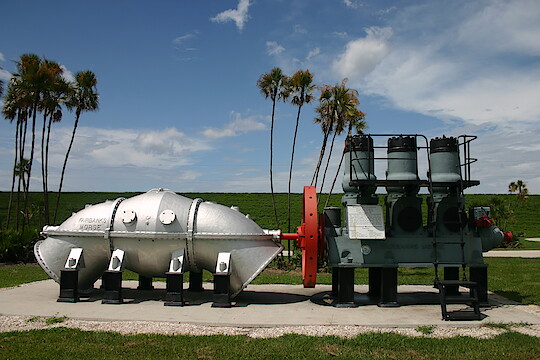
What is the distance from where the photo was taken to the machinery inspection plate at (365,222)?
10172 millimetres

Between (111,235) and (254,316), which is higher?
(111,235)

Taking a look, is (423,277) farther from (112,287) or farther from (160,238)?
(112,287)

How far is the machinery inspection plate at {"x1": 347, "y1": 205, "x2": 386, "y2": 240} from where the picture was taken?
33.4ft

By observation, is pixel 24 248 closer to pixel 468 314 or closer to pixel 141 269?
pixel 141 269

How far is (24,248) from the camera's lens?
2069 cm

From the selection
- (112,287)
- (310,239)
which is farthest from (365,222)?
(112,287)

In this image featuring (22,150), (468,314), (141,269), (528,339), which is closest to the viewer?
(528,339)

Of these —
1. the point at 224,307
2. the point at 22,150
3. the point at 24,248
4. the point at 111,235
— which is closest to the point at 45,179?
the point at 22,150

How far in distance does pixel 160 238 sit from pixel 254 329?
3.22 meters

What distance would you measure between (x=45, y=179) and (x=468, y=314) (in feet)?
73.5

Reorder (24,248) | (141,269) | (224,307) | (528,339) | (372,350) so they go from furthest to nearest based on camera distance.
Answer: (24,248), (141,269), (224,307), (528,339), (372,350)

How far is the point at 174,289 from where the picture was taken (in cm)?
1024

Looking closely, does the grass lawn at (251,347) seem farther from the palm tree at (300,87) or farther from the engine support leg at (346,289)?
the palm tree at (300,87)

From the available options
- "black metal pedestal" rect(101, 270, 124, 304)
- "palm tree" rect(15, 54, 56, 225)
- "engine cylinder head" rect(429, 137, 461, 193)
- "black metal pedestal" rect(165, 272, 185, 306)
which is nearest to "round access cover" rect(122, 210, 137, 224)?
"black metal pedestal" rect(101, 270, 124, 304)
